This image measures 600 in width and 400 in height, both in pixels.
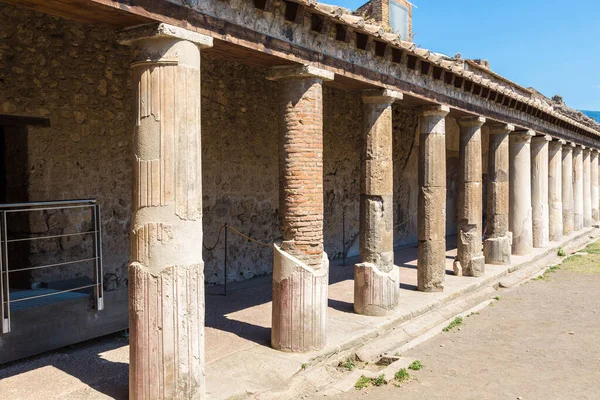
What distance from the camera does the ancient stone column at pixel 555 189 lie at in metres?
15.2

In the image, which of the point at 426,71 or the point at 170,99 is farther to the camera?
the point at 426,71

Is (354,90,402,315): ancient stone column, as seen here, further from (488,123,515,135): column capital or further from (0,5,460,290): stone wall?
(488,123,515,135): column capital

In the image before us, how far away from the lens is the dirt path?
17.0ft

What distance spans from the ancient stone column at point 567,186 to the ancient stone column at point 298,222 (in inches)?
517

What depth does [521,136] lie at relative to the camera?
1241 centimetres

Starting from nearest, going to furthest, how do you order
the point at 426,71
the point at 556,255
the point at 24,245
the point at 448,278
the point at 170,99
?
the point at 170,99 < the point at 24,245 < the point at 426,71 < the point at 448,278 < the point at 556,255

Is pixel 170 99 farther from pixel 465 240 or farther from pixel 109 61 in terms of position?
pixel 465 240

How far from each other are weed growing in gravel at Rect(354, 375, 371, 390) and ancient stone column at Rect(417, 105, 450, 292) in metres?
3.42

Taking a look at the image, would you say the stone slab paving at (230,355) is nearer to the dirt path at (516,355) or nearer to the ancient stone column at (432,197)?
the ancient stone column at (432,197)

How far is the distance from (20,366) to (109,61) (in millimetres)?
3690

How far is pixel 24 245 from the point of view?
245 inches

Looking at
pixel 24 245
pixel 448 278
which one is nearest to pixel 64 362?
pixel 24 245

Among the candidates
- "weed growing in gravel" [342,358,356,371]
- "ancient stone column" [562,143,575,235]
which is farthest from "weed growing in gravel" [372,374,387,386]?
"ancient stone column" [562,143,575,235]

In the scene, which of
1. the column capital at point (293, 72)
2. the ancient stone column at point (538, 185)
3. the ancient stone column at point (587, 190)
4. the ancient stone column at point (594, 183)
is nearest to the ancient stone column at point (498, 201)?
the ancient stone column at point (538, 185)
